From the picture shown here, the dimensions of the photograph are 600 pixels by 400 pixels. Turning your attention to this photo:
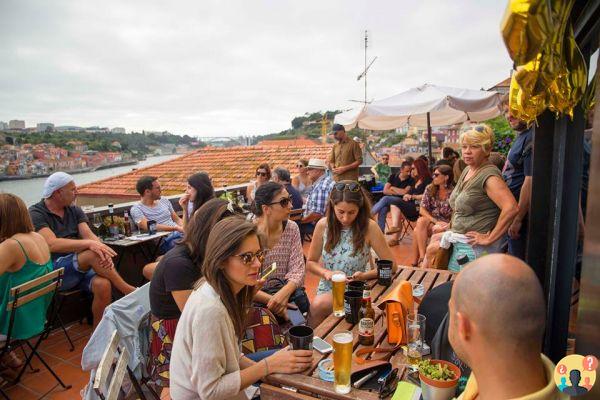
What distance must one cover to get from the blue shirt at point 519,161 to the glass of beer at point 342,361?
86.1 inches

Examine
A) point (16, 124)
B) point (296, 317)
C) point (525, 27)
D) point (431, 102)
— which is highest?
point (431, 102)

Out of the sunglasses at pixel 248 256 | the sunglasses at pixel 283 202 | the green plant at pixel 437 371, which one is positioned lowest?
the green plant at pixel 437 371

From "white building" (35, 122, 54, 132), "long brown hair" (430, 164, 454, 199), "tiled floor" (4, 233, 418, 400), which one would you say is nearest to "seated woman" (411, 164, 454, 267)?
"long brown hair" (430, 164, 454, 199)

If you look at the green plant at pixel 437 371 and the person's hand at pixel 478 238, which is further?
the person's hand at pixel 478 238

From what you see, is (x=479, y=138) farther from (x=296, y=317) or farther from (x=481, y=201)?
(x=296, y=317)

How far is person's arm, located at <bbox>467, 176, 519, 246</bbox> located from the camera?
8.75ft

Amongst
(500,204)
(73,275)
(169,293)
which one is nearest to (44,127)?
(73,275)

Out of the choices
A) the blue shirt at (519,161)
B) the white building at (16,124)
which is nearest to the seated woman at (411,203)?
the blue shirt at (519,161)

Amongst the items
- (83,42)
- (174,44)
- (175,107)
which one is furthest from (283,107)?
(83,42)

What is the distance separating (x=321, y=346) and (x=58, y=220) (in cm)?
352

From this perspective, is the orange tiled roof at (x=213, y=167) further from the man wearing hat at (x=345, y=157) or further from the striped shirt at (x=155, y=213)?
the striped shirt at (x=155, y=213)

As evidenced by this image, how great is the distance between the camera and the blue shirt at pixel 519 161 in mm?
2789

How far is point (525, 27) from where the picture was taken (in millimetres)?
646

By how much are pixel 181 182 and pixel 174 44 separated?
15.4 ft
